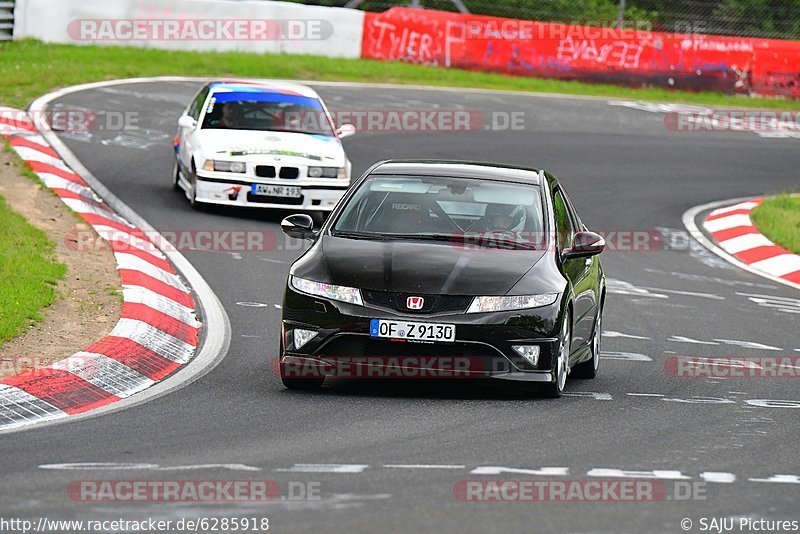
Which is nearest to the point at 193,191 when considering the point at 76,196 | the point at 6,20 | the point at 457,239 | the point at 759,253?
the point at 76,196

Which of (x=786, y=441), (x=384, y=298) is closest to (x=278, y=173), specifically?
(x=384, y=298)

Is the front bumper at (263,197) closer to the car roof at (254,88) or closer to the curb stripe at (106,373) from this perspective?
the car roof at (254,88)

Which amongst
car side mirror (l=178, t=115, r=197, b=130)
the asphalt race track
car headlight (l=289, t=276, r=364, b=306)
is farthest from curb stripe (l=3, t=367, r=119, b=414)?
car side mirror (l=178, t=115, r=197, b=130)

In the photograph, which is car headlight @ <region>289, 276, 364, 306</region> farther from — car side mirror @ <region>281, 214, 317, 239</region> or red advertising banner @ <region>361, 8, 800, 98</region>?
red advertising banner @ <region>361, 8, 800, 98</region>

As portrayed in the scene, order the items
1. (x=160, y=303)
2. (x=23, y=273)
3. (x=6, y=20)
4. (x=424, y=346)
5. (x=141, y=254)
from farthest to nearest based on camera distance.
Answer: (x=6, y=20) < (x=141, y=254) < (x=160, y=303) < (x=23, y=273) < (x=424, y=346)

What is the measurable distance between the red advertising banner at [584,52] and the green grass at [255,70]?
303mm

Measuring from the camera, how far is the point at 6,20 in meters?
28.3

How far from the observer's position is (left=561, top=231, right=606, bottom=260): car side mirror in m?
9.41

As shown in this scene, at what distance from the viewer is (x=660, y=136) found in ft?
83.1

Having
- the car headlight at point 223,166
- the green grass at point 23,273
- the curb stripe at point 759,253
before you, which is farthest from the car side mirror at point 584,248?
the curb stripe at point 759,253

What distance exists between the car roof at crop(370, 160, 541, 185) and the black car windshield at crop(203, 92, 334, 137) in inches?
286

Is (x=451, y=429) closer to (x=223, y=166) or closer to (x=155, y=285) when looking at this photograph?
(x=155, y=285)

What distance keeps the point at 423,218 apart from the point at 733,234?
377 inches

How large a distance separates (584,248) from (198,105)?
940 centimetres
